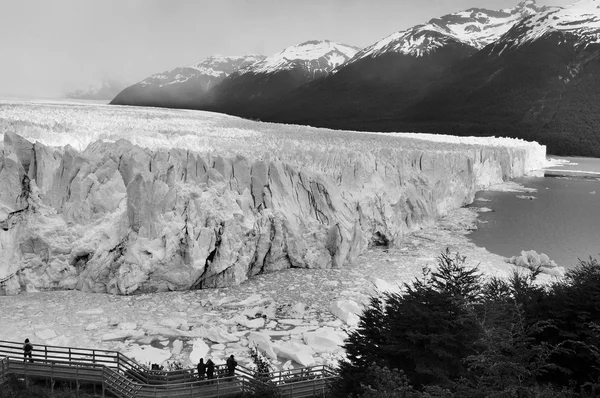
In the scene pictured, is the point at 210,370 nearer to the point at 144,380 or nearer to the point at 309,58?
the point at 144,380

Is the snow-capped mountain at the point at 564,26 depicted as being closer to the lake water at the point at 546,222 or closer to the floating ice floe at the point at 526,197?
the lake water at the point at 546,222

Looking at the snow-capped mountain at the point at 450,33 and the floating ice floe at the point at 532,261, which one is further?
the snow-capped mountain at the point at 450,33

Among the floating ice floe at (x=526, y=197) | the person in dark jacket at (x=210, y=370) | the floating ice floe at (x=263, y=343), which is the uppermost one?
the floating ice floe at (x=526, y=197)

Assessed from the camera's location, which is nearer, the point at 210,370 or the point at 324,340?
the point at 210,370

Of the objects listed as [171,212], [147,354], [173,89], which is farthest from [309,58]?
[147,354]

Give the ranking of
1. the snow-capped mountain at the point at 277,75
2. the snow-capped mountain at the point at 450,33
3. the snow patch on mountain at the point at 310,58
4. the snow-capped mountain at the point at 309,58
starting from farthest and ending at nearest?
the snow patch on mountain at the point at 310,58, the snow-capped mountain at the point at 309,58, the snow-capped mountain at the point at 450,33, the snow-capped mountain at the point at 277,75

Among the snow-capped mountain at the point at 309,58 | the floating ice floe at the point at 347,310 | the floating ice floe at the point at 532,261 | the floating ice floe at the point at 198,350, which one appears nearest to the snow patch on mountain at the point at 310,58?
the snow-capped mountain at the point at 309,58

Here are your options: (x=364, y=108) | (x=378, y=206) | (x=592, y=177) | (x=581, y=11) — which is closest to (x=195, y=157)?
(x=378, y=206)
